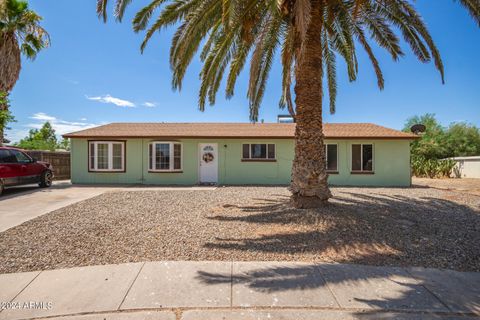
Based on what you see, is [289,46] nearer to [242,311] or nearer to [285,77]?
[285,77]

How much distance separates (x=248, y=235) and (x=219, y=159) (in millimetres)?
9571

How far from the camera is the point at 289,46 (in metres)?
7.68

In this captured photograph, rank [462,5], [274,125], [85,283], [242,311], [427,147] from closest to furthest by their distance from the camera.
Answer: [242,311]
[85,283]
[462,5]
[274,125]
[427,147]

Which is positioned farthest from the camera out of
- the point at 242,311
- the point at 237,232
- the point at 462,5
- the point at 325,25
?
the point at 325,25

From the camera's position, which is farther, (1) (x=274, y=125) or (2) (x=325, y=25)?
(1) (x=274, y=125)

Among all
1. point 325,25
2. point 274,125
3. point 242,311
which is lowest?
point 242,311

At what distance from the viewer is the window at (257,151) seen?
14.9 m

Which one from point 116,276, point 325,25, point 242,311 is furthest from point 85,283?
point 325,25

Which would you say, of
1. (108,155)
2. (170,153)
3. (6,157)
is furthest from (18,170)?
(170,153)

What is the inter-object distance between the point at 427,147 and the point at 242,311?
1290 inches

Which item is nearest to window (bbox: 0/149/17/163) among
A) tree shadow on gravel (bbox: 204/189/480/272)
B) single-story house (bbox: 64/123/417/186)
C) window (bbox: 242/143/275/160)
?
single-story house (bbox: 64/123/417/186)

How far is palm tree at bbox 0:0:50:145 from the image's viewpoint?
14297mm

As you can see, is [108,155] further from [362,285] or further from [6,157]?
[362,285]

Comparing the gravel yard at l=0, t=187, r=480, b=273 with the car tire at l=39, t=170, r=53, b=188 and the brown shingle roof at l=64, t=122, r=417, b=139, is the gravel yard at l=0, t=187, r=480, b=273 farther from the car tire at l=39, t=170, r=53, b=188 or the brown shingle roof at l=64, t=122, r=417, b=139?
the brown shingle roof at l=64, t=122, r=417, b=139
